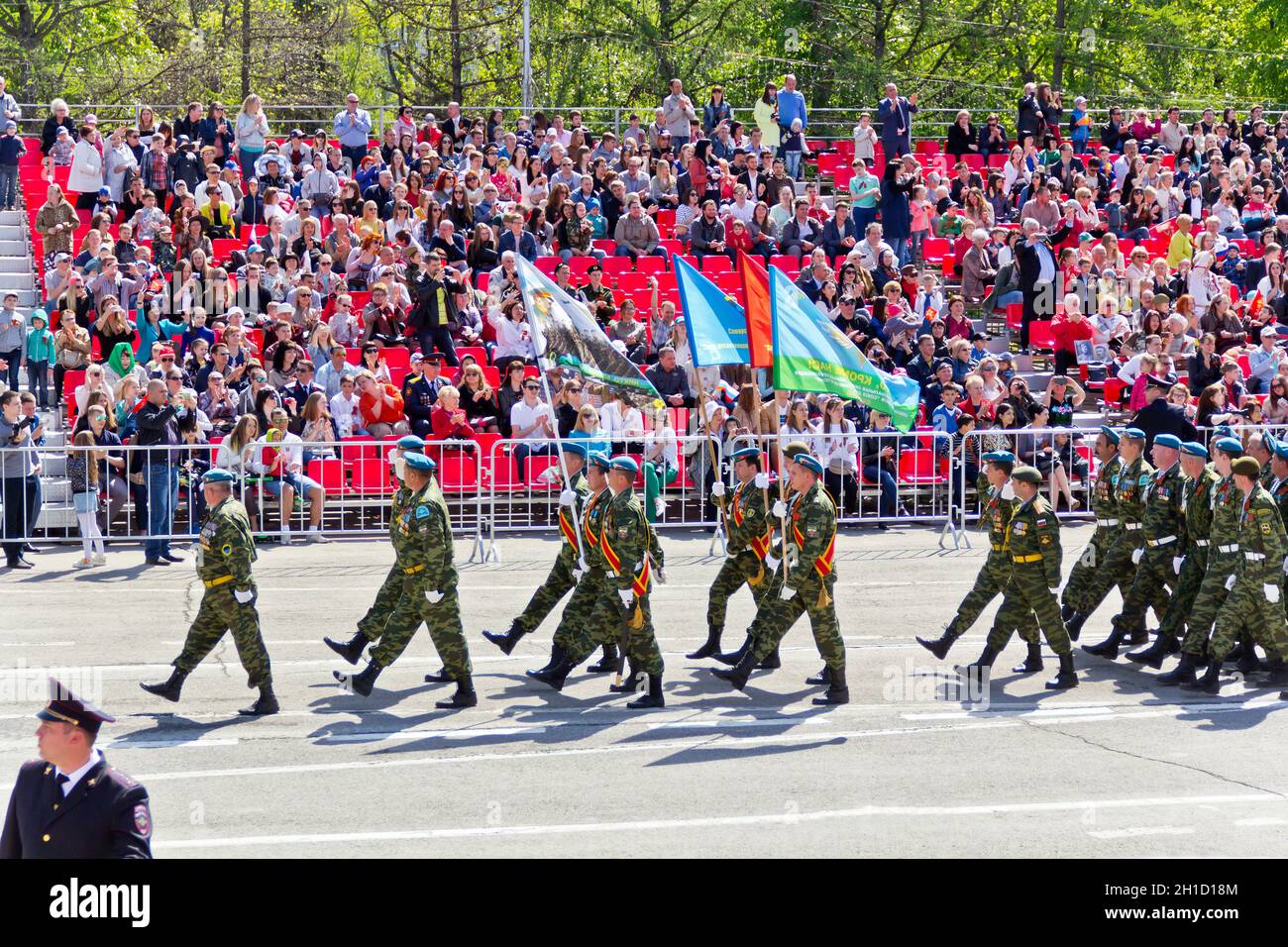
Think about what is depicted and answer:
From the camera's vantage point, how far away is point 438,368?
20078mm

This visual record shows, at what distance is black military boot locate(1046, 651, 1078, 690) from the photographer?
1312 centimetres

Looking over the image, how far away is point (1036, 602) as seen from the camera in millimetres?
13078

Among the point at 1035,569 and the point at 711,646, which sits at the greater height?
the point at 1035,569

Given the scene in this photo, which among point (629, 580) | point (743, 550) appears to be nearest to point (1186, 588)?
point (743, 550)

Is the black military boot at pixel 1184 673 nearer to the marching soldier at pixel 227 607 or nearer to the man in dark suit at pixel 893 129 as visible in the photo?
the marching soldier at pixel 227 607

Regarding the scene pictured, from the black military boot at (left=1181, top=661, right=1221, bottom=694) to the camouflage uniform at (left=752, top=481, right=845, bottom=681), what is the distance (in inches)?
110

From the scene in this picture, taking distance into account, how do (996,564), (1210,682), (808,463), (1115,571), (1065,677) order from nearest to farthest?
1. (808,463)
2. (1210,682)
3. (1065,677)
4. (996,564)
5. (1115,571)

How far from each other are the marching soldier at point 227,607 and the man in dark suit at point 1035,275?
14.7 meters

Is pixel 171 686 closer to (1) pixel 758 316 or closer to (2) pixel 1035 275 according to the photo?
(1) pixel 758 316

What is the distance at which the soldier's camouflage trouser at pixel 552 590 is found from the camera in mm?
13391

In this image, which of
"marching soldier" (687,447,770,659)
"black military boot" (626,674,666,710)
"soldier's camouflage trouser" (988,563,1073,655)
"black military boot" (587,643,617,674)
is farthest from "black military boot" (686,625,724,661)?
"soldier's camouflage trouser" (988,563,1073,655)

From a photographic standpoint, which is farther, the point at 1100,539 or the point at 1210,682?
the point at 1100,539

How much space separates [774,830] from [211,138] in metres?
17.9

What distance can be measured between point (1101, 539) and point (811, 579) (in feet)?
10.8
